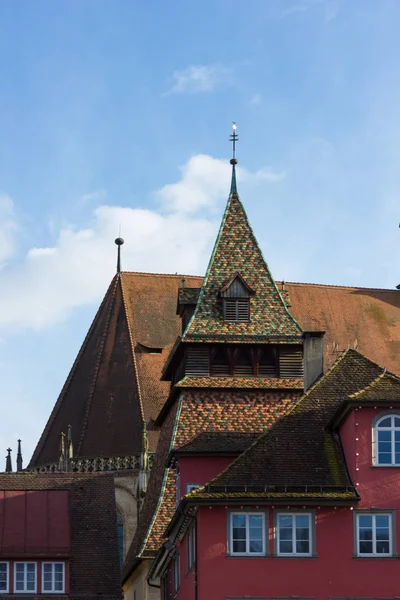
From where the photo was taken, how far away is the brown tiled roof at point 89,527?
4647 centimetres

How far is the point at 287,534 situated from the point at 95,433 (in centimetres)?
3409

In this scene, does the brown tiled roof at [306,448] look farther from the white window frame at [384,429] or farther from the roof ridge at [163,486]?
the roof ridge at [163,486]

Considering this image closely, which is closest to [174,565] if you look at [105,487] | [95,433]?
[105,487]

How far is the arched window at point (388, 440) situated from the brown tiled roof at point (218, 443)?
5.70 meters

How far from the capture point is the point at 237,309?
158 ft

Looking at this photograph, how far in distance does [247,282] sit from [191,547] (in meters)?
12.6

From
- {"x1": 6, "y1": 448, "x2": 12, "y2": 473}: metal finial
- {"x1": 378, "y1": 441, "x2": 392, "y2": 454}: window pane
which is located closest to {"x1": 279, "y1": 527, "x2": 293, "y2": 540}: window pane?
{"x1": 378, "y1": 441, "x2": 392, "y2": 454}: window pane

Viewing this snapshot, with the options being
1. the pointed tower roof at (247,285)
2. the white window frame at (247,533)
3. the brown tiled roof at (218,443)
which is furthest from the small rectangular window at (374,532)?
the pointed tower roof at (247,285)

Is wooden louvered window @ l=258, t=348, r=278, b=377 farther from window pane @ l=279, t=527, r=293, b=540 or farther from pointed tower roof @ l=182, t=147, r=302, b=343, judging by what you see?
window pane @ l=279, t=527, r=293, b=540

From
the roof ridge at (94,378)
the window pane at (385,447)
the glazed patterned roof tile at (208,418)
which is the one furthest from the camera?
the roof ridge at (94,378)

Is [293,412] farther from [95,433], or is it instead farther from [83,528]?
[95,433]

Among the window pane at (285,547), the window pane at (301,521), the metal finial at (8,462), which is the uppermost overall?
the metal finial at (8,462)

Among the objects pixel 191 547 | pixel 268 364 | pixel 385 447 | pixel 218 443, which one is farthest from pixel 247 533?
pixel 268 364

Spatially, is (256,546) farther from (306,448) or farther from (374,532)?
(306,448)
